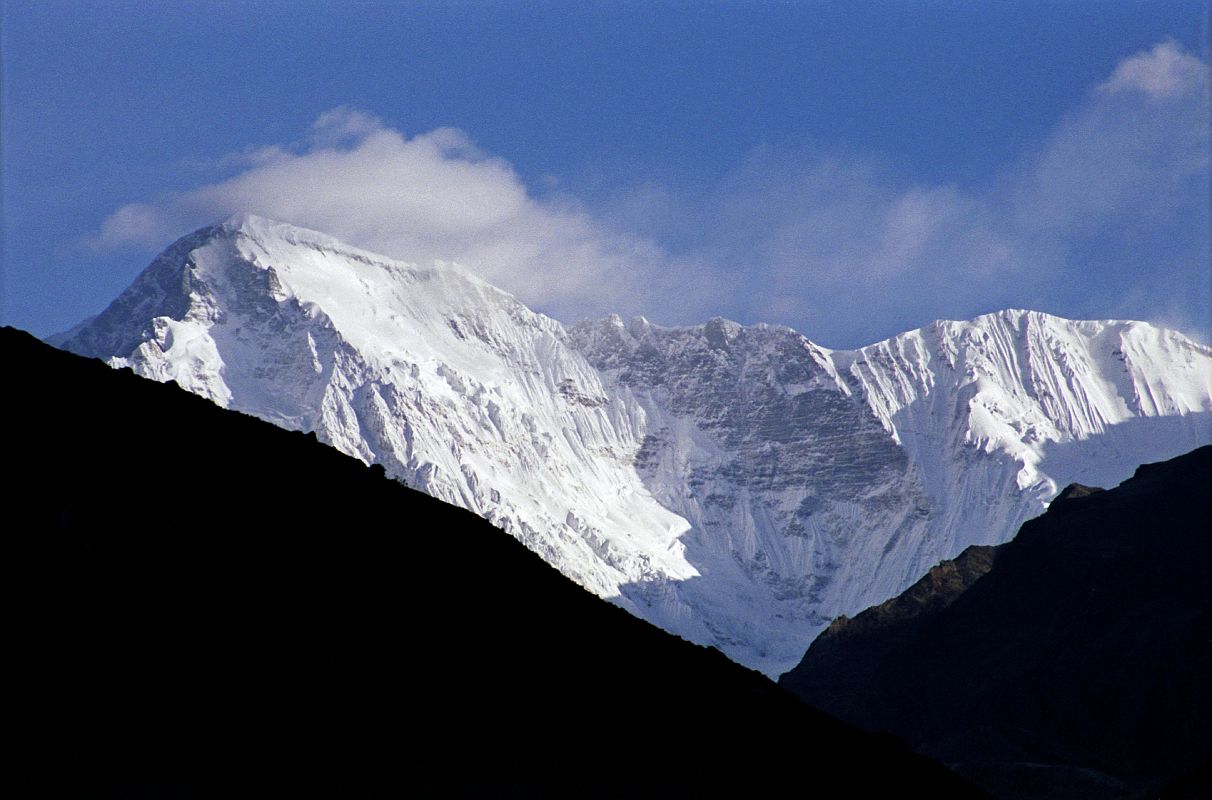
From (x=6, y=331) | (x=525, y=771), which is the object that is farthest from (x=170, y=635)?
(x=6, y=331)

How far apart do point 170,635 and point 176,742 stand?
5.33m

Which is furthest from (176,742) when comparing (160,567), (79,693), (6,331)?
(6,331)

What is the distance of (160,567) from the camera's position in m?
58.1

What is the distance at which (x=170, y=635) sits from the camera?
182ft

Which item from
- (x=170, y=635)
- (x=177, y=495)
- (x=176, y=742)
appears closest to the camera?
(x=176, y=742)

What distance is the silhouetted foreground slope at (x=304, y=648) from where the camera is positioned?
170 feet

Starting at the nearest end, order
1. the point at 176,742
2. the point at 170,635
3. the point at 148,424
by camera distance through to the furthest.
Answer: the point at 176,742, the point at 170,635, the point at 148,424

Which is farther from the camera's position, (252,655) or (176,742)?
(252,655)

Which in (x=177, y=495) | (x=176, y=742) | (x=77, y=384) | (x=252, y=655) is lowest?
(x=176, y=742)

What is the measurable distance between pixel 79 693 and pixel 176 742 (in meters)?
3.22

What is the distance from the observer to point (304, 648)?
191ft

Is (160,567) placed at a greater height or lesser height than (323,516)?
lesser

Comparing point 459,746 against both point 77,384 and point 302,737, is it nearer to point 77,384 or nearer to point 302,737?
point 302,737

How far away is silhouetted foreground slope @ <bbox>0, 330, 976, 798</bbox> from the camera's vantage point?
5194 centimetres
